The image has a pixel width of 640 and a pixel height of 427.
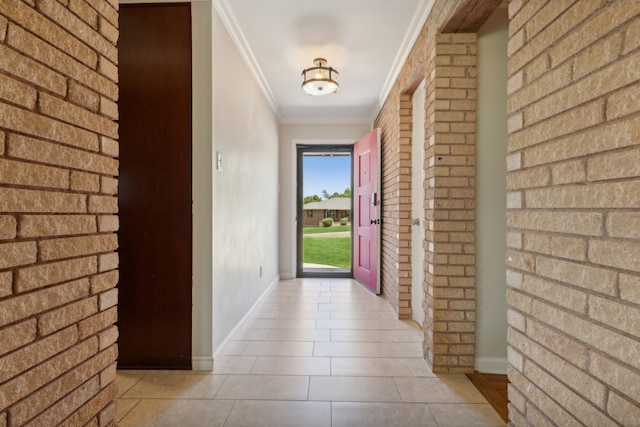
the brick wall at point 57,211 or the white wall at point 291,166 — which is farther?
the white wall at point 291,166

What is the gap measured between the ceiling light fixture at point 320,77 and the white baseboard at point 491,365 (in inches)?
104

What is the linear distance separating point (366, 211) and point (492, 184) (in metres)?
2.51

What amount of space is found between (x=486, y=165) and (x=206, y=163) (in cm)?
181

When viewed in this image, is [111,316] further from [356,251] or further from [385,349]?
[356,251]

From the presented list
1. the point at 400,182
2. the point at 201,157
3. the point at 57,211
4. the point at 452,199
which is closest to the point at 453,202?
the point at 452,199

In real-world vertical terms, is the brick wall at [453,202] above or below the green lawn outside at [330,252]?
above

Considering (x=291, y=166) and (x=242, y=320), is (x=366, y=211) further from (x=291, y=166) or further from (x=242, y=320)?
(x=242, y=320)

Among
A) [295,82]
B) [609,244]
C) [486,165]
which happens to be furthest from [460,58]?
[295,82]

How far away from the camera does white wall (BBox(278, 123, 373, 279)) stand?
5.12 meters

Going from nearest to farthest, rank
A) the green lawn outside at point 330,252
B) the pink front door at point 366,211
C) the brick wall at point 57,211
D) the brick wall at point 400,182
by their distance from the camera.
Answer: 1. the brick wall at point 57,211
2. the brick wall at point 400,182
3. the pink front door at point 366,211
4. the green lawn outside at point 330,252

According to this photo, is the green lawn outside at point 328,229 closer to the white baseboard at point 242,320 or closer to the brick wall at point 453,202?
the white baseboard at point 242,320

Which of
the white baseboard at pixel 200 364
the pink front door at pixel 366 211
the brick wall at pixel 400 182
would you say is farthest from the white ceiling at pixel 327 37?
the white baseboard at pixel 200 364

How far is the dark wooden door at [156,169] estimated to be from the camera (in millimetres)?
2164

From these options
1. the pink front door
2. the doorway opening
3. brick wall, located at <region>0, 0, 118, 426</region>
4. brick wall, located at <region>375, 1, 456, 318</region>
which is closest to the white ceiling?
brick wall, located at <region>375, 1, 456, 318</region>
